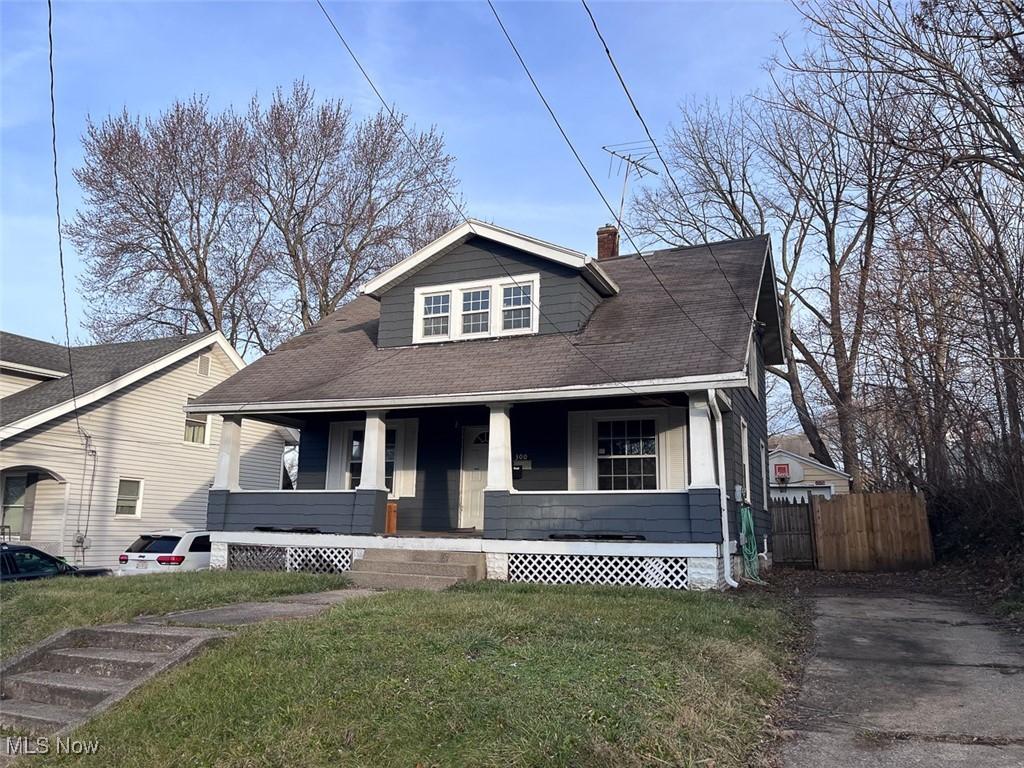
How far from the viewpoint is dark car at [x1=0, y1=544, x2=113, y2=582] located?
1341cm

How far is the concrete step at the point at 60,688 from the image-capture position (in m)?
6.21

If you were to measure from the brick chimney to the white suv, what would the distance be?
11.5 m

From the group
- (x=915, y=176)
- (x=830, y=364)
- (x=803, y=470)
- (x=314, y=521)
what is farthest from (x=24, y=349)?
(x=803, y=470)

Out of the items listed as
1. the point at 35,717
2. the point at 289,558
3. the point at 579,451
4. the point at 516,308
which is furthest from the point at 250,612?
the point at 516,308

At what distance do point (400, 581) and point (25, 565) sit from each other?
7.24m

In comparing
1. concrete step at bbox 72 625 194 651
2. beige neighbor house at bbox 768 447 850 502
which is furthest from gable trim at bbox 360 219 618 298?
beige neighbor house at bbox 768 447 850 502

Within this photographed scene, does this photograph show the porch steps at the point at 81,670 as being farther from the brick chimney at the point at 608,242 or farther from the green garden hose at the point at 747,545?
the brick chimney at the point at 608,242

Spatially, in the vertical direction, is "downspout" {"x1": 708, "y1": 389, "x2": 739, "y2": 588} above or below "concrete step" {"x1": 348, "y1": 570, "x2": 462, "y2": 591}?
above

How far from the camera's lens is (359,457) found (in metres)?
16.0

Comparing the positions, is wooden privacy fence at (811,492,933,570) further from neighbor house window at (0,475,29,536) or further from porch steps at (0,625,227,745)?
neighbor house window at (0,475,29,536)

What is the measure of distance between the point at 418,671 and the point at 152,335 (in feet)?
91.3

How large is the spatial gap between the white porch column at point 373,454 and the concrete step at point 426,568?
1410mm

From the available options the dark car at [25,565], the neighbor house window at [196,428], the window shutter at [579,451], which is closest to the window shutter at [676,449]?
the window shutter at [579,451]

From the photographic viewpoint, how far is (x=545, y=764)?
4156 mm
